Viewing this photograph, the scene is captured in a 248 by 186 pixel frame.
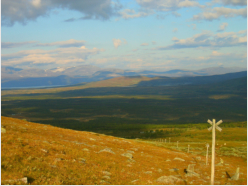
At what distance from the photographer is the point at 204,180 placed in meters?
23.3

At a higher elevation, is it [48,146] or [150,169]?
[48,146]

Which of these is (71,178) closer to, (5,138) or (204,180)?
(5,138)

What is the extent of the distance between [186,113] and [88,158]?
591 ft

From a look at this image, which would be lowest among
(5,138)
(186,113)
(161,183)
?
(186,113)

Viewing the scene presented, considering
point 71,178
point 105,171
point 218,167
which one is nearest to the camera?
point 71,178

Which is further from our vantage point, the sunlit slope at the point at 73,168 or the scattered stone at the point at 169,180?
the scattered stone at the point at 169,180

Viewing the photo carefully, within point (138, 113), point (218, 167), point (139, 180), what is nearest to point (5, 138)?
point (139, 180)

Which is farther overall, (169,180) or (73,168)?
(169,180)

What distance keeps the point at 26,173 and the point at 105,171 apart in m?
7.36

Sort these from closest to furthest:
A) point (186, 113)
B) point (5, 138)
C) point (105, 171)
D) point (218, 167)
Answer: point (105, 171)
point (5, 138)
point (218, 167)
point (186, 113)

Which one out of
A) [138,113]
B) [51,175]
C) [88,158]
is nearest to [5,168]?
[51,175]

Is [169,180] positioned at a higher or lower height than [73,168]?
lower

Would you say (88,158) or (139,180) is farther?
(88,158)

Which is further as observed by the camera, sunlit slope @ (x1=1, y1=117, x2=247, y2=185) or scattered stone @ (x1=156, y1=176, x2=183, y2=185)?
scattered stone @ (x1=156, y1=176, x2=183, y2=185)
